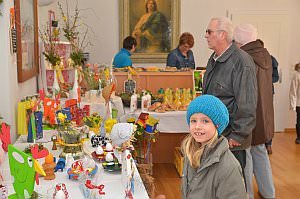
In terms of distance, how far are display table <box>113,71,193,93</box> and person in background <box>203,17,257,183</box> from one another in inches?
78.4

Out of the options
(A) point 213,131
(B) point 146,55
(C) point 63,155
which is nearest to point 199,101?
(A) point 213,131

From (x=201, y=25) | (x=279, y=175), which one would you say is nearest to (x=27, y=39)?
(x=279, y=175)

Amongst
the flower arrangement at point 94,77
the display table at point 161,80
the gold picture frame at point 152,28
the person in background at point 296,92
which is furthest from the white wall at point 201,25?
the flower arrangement at point 94,77

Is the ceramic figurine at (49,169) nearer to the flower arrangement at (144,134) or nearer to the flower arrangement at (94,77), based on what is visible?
the flower arrangement at (144,134)

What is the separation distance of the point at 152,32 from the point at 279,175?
3404 mm

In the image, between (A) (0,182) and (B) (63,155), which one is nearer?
(A) (0,182)

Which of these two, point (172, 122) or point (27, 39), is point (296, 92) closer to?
point (172, 122)

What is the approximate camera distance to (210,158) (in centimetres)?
182

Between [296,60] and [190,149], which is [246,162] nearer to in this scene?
[190,149]

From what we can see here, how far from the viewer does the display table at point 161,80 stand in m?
4.89

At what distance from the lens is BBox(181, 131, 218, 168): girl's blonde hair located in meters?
1.86

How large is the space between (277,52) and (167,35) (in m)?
1.96

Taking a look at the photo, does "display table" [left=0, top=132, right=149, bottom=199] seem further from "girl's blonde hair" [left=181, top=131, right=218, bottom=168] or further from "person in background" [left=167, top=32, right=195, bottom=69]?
"person in background" [left=167, top=32, right=195, bottom=69]

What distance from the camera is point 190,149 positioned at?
1.93 metres
